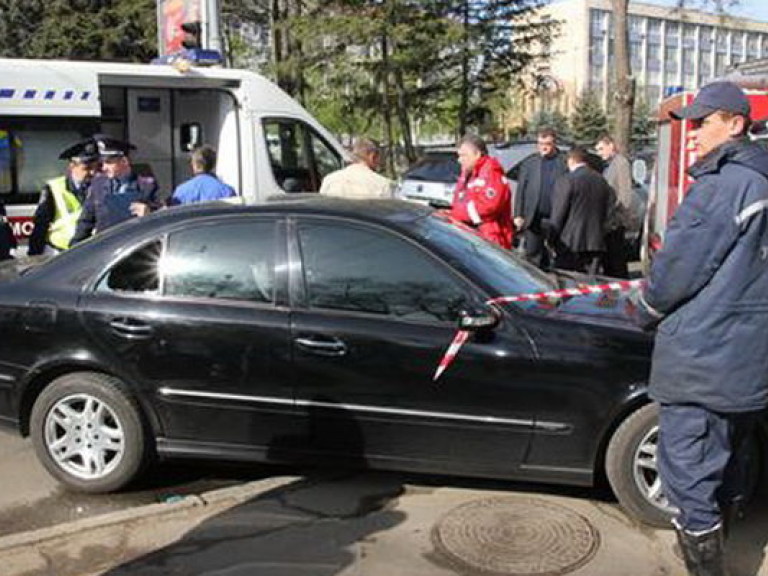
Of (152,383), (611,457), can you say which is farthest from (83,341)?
(611,457)

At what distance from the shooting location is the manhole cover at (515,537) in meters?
4.18

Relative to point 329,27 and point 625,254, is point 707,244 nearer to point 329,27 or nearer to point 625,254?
point 625,254

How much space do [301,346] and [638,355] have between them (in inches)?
60.8

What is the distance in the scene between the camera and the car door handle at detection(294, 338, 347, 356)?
469cm

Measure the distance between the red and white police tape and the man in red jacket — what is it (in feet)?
7.99

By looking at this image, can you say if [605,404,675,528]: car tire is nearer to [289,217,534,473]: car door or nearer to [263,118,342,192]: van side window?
[289,217,534,473]: car door

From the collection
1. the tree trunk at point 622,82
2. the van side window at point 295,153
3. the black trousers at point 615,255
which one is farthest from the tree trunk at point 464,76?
the black trousers at point 615,255

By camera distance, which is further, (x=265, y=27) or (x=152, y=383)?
(x=265, y=27)

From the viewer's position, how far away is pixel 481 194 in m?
7.78

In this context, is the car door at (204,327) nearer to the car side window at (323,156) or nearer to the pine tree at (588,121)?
the car side window at (323,156)

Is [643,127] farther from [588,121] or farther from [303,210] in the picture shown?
[303,210]

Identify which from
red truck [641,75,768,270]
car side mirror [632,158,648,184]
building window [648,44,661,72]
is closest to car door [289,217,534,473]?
red truck [641,75,768,270]

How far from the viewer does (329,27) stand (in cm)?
2278

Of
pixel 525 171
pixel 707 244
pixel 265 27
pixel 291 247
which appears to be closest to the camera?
pixel 707 244
